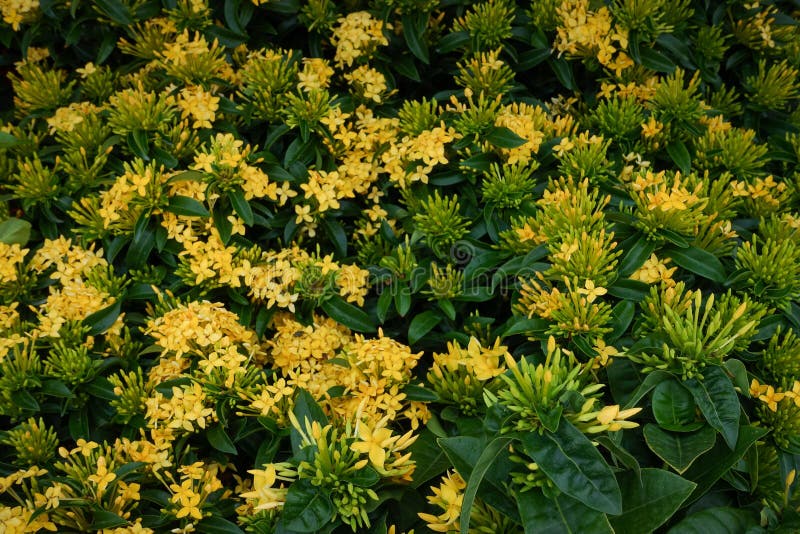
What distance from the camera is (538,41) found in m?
2.50

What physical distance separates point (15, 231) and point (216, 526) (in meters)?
1.18

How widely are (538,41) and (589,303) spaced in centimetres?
127

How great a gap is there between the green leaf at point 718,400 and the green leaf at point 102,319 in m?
1.50

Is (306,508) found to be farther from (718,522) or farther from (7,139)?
(7,139)

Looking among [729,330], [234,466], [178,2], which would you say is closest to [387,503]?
[234,466]

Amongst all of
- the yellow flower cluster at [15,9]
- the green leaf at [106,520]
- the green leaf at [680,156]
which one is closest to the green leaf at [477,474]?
the green leaf at [106,520]

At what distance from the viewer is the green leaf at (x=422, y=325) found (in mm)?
1866

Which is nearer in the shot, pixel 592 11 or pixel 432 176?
pixel 432 176

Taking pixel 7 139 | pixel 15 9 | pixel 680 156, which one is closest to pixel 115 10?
pixel 15 9

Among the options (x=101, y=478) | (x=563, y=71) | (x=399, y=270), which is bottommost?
(x=101, y=478)

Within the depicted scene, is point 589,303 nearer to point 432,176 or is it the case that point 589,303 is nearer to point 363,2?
point 432,176

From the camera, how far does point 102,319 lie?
1938 millimetres

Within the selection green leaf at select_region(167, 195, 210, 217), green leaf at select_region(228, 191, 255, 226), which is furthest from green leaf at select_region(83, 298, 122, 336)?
green leaf at select_region(228, 191, 255, 226)

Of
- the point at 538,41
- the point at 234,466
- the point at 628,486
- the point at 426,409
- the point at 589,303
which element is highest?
the point at 538,41
